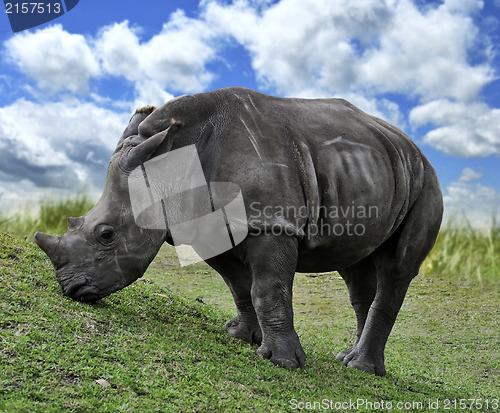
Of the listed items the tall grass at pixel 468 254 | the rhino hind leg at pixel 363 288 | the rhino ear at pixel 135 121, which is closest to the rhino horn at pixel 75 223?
the rhino ear at pixel 135 121

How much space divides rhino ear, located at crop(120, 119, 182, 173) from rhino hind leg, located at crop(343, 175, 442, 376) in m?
2.77

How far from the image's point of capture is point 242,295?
6.37 meters

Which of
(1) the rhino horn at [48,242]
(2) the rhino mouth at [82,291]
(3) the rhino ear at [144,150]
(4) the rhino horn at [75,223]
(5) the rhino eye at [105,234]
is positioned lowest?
(2) the rhino mouth at [82,291]

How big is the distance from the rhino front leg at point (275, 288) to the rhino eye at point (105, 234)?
1.28 meters

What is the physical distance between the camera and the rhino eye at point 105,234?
545 centimetres

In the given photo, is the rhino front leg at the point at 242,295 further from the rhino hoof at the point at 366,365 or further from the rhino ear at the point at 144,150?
the rhino ear at the point at 144,150

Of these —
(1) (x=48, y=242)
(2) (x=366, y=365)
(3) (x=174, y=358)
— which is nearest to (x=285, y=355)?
(3) (x=174, y=358)

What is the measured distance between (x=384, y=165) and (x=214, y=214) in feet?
6.43

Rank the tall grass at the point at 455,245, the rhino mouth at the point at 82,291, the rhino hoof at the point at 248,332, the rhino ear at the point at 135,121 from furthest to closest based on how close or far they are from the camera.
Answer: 1. the tall grass at the point at 455,245
2. the rhino hoof at the point at 248,332
3. the rhino ear at the point at 135,121
4. the rhino mouth at the point at 82,291

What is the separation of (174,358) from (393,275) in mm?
2759

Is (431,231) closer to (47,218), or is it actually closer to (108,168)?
(108,168)

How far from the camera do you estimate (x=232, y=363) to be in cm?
514

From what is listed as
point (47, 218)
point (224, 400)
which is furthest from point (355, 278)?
point (47, 218)

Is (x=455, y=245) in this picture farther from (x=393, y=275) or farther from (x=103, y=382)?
(x=103, y=382)
